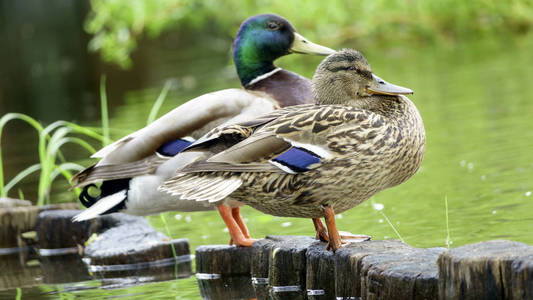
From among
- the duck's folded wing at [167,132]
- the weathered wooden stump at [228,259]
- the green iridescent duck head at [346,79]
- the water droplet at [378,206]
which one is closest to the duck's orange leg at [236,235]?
the weathered wooden stump at [228,259]

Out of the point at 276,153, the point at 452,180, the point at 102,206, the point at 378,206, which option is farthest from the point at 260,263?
the point at 452,180

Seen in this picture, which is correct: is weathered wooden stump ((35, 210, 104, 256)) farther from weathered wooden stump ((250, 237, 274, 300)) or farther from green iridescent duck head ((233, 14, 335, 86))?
weathered wooden stump ((250, 237, 274, 300))

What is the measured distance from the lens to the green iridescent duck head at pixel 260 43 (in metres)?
5.81

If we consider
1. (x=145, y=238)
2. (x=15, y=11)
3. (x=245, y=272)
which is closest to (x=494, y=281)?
(x=245, y=272)

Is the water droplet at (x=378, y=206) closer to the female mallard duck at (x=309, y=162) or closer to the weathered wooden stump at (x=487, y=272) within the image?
the female mallard duck at (x=309, y=162)

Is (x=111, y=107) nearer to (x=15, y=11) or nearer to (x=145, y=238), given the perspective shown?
(x=145, y=238)

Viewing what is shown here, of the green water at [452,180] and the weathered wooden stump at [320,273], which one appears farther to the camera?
the green water at [452,180]

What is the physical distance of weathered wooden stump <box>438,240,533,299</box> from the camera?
9.61ft

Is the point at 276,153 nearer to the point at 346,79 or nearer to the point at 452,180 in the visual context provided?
the point at 346,79

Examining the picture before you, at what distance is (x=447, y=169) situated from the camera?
7.14 meters

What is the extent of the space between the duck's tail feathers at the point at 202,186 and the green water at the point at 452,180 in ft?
2.71

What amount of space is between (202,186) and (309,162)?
441mm

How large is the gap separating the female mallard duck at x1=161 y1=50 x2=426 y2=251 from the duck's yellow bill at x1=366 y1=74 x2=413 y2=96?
0.10 m

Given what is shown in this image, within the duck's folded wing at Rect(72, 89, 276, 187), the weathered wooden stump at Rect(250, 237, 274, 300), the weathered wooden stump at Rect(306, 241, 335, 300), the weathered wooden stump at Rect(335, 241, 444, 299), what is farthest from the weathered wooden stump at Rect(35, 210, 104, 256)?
the weathered wooden stump at Rect(335, 241, 444, 299)
